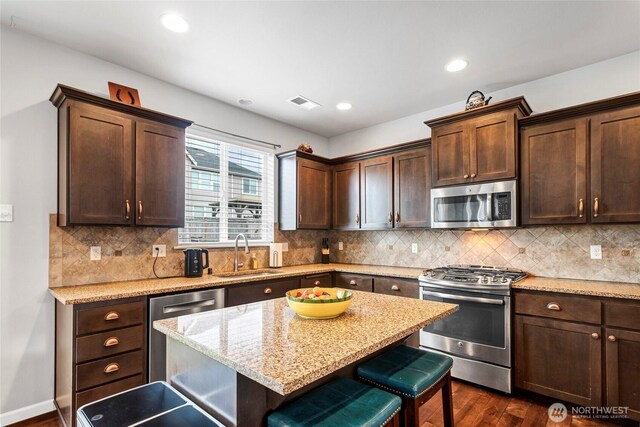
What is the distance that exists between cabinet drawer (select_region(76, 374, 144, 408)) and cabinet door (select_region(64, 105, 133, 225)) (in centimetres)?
112

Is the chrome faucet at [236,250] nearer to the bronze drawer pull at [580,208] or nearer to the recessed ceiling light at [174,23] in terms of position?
the recessed ceiling light at [174,23]

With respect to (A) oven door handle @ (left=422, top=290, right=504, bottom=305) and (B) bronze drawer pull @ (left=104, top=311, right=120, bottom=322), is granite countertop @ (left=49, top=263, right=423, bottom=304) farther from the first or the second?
(A) oven door handle @ (left=422, top=290, right=504, bottom=305)

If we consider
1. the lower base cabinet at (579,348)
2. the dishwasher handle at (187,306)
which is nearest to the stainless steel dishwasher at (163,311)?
the dishwasher handle at (187,306)

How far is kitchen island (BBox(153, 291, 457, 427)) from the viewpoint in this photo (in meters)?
1.09

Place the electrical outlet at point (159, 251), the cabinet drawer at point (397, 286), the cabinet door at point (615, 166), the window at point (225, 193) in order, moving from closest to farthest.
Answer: the cabinet door at point (615, 166) < the electrical outlet at point (159, 251) < the cabinet drawer at point (397, 286) < the window at point (225, 193)

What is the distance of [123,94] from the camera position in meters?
2.71

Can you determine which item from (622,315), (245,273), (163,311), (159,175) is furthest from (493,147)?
(163,311)

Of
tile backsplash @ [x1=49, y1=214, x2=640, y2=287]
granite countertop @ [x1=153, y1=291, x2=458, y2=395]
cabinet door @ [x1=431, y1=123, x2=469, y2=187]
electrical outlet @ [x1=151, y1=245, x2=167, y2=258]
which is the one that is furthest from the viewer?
cabinet door @ [x1=431, y1=123, x2=469, y2=187]

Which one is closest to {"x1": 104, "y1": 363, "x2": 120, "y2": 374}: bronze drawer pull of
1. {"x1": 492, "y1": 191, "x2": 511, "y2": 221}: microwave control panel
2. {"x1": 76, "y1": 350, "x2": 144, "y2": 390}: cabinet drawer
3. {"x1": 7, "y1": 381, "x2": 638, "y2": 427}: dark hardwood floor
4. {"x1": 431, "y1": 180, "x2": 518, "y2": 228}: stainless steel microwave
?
{"x1": 76, "y1": 350, "x2": 144, "y2": 390}: cabinet drawer

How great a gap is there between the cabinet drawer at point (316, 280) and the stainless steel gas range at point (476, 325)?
3.70ft

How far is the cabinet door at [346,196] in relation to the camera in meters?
4.21

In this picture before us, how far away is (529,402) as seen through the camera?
264cm

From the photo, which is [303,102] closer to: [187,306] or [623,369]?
[187,306]

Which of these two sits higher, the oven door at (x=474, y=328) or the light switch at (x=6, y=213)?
the light switch at (x=6, y=213)
